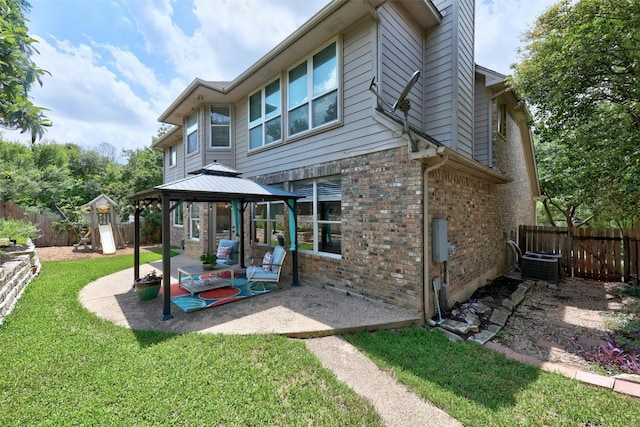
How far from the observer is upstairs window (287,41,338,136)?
617 cm

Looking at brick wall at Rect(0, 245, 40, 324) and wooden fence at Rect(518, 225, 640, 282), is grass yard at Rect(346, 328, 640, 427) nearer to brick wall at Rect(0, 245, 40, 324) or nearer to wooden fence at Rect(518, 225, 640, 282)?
brick wall at Rect(0, 245, 40, 324)

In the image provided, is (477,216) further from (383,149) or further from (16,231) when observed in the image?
(16,231)

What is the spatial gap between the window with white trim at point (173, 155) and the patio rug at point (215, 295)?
28.2 feet

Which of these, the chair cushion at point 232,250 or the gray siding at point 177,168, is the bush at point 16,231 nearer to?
the gray siding at point 177,168

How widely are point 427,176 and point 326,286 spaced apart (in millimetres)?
3320

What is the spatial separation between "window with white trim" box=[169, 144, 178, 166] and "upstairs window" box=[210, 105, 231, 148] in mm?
4506

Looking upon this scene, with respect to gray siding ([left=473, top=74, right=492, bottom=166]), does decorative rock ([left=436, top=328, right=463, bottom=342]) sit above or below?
below

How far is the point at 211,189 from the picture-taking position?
17.2ft

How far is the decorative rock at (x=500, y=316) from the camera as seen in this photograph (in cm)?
492


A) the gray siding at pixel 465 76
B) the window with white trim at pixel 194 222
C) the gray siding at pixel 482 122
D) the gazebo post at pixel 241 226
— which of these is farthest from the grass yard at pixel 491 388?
the window with white trim at pixel 194 222

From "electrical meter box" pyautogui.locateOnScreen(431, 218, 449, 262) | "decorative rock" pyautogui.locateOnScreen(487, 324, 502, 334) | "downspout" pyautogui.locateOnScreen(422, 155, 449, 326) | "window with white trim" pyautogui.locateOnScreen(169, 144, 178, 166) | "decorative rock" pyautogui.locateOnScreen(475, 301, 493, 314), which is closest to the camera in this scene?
"decorative rock" pyautogui.locateOnScreen(487, 324, 502, 334)

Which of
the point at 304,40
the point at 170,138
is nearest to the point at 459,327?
the point at 304,40

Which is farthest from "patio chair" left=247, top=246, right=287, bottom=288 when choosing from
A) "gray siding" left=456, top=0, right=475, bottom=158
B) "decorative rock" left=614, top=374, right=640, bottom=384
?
"decorative rock" left=614, top=374, right=640, bottom=384

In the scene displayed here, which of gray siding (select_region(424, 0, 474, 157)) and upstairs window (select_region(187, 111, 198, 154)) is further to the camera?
upstairs window (select_region(187, 111, 198, 154))
